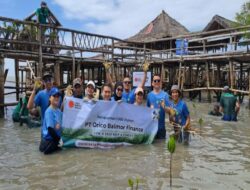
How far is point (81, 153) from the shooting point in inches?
268

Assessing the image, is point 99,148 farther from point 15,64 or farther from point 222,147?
point 15,64

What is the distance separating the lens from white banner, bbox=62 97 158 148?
22.1 ft

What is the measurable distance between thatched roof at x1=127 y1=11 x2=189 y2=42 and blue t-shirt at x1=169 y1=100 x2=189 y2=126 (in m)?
20.9

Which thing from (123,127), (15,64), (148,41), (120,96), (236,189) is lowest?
(236,189)

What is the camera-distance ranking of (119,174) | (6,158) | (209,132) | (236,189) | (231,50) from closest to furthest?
(236,189)
(119,174)
(6,158)
(209,132)
(231,50)

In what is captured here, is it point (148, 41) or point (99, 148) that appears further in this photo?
point (148, 41)

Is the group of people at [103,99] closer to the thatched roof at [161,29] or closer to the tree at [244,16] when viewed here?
the tree at [244,16]

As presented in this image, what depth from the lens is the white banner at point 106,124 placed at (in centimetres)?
675

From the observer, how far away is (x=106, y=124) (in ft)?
23.2

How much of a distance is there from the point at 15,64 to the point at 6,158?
10656mm

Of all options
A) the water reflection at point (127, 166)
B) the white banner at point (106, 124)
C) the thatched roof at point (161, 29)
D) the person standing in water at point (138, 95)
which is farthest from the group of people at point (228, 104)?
the thatched roof at point (161, 29)

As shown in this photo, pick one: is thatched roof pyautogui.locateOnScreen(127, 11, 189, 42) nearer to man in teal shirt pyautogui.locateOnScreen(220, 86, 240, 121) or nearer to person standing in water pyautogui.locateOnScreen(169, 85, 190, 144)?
man in teal shirt pyautogui.locateOnScreen(220, 86, 240, 121)

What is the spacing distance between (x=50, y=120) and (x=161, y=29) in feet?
75.5

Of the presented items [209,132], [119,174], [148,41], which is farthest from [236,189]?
[148,41]
